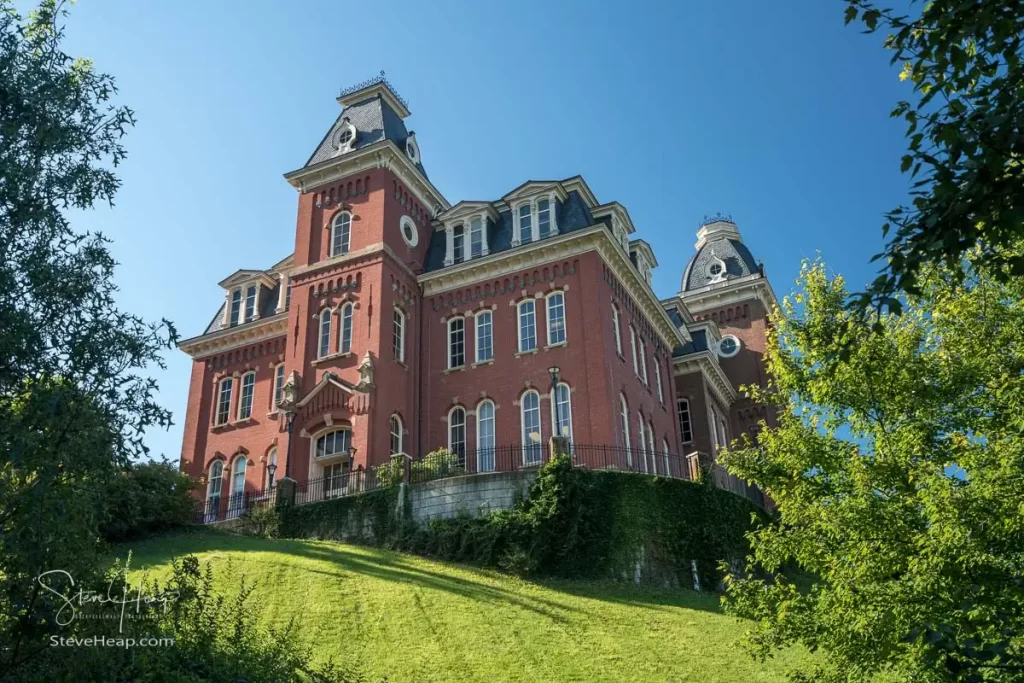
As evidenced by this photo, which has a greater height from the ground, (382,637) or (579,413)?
(579,413)

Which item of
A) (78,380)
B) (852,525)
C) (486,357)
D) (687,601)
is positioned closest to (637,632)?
(687,601)

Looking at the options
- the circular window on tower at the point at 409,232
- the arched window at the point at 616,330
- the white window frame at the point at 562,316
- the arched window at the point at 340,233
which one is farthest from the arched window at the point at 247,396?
the arched window at the point at 616,330

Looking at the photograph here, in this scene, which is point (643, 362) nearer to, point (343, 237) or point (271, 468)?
point (343, 237)

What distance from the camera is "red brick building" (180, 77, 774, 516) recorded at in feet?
101

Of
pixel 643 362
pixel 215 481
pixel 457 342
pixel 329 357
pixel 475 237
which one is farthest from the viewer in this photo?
pixel 215 481

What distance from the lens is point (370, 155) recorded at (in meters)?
34.4

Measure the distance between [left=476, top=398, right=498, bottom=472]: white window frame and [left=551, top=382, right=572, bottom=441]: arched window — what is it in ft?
7.71

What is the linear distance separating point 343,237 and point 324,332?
12.9 feet

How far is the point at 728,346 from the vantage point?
4528cm

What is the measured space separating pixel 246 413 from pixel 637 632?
2334 centimetres

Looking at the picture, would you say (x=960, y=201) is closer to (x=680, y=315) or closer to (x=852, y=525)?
(x=852, y=525)

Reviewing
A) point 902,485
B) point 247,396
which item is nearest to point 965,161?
point 902,485
